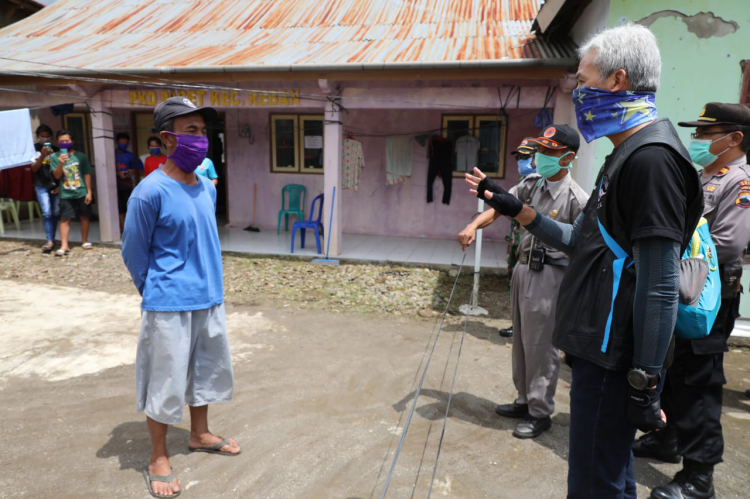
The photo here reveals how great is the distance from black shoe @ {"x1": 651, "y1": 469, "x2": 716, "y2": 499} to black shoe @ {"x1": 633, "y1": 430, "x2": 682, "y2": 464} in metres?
0.39

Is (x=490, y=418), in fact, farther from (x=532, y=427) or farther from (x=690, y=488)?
(x=690, y=488)

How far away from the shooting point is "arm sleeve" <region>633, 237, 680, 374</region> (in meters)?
1.40

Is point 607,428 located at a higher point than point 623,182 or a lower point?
lower

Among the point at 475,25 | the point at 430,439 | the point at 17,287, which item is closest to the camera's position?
the point at 430,439

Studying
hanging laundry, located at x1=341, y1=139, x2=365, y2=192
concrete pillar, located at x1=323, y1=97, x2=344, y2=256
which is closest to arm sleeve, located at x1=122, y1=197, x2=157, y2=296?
concrete pillar, located at x1=323, y1=97, x2=344, y2=256

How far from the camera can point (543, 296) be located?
3.11 meters

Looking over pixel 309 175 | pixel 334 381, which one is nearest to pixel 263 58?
pixel 309 175

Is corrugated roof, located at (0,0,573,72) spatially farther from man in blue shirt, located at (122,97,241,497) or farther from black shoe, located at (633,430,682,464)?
man in blue shirt, located at (122,97,241,497)

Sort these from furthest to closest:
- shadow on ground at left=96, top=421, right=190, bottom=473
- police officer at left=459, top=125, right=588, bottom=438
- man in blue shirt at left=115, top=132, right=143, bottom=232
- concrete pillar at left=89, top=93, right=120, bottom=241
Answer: man in blue shirt at left=115, top=132, right=143, bottom=232 → concrete pillar at left=89, top=93, right=120, bottom=241 → police officer at left=459, top=125, right=588, bottom=438 → shadow on ground at left=96, top=421, right=190, bottom=473

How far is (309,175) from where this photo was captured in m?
10.2

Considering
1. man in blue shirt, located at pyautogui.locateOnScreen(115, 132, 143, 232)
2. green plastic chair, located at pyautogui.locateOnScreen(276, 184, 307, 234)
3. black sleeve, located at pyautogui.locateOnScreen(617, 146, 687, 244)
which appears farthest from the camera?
green plastic chair, located at pyautogui.locateOnScreen(276, 184, 307, 234)

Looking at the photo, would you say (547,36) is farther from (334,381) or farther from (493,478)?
(493,478)

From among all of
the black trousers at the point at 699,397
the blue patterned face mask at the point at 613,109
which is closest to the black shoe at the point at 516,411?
the black trousers at the point at 699,397

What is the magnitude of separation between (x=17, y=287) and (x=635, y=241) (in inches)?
292
